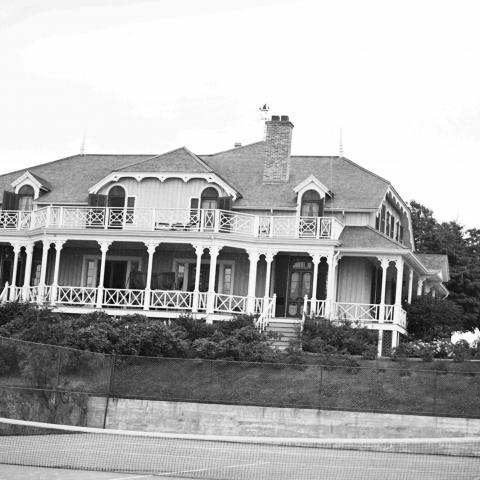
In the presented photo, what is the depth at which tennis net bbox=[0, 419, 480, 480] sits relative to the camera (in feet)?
67.1

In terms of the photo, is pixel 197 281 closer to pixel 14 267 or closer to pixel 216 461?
pixel 14 267

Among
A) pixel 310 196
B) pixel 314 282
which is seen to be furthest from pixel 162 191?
pixel 314 282

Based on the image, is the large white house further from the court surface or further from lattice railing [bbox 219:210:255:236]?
the court surface

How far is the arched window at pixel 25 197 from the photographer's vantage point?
165 ft

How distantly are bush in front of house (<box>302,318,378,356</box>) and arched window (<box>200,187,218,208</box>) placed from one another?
317 inches

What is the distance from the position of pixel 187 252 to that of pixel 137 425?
584 inches

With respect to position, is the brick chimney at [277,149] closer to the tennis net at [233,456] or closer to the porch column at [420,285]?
the porch column at [420,285]

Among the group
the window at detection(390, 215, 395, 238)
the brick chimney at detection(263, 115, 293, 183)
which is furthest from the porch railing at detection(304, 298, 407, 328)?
the window at detection(390, 215, 395, 238)

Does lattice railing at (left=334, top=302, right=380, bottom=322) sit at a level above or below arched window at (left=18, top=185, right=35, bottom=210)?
below

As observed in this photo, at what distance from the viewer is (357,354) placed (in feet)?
130

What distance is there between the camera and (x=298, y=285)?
1818 inches

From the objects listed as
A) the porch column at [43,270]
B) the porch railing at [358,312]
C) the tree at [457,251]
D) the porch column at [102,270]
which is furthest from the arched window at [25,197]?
the tree at [457,251]

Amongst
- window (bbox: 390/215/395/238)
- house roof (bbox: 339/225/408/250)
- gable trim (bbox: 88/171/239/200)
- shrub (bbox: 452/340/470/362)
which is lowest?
shrub (bbox: 452/340/470/362)

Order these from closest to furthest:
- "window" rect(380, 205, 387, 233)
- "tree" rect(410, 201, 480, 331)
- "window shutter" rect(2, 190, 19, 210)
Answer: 1. "window" rect(380, 205, 387, 233)
2. "window shutter" rect(2, 190, 19, 210)
3. "tree" rect(410, 201, 480, 331)
